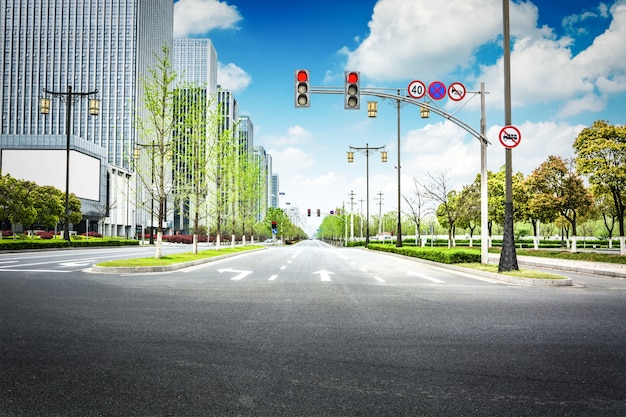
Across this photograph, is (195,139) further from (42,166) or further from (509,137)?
(42,166)

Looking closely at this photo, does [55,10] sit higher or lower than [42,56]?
higher

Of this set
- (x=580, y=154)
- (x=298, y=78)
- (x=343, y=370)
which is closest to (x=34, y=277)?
(x=298, y=78)

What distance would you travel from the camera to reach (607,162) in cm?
2808

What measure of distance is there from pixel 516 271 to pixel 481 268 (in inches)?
102

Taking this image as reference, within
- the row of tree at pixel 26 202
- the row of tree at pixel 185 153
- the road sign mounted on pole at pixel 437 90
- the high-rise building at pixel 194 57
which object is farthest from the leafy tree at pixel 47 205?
the high-rise building at pixel 194 57

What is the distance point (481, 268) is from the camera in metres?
18.6

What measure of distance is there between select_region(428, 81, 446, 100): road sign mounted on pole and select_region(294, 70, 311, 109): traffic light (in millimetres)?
4985

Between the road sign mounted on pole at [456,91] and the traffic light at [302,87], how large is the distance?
5.89 meters

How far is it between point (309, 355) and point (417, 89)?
14346mm

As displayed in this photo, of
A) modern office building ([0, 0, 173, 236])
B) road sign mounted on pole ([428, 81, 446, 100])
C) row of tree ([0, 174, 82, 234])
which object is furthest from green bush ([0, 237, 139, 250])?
modern office building ([0, 0, 173, 236])

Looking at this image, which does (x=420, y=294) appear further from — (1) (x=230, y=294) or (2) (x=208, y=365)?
(2) (x=208, y=365)

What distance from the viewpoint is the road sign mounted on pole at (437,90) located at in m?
18.0

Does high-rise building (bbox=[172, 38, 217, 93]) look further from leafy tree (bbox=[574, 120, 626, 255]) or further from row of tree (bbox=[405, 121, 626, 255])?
leafy tree (bbox=[574, 120, 626, 255])

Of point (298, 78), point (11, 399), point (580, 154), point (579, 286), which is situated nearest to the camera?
point (11, 399)
